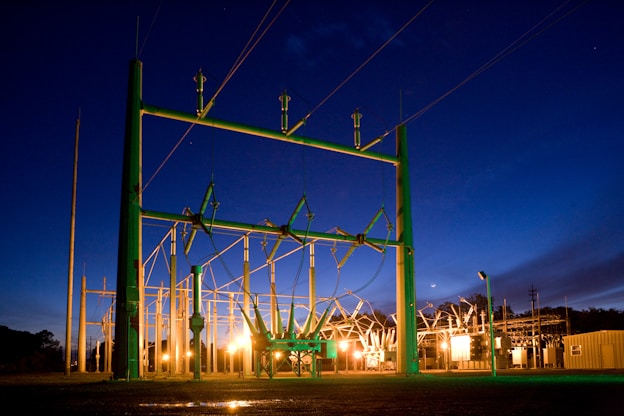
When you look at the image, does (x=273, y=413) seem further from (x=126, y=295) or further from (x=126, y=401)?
(x=126, y=295)

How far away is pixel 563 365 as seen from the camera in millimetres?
48250

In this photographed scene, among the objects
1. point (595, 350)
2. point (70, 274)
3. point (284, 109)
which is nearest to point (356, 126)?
point (284, 109)

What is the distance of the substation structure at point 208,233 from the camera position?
50.8 ft

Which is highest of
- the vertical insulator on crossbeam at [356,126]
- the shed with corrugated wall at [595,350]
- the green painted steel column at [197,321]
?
the vertical insulator on crossbeam at [356,126]

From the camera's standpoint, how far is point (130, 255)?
1565 centimetres

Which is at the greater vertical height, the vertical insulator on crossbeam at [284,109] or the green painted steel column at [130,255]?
the vertical insulator on crossbeam at [284,109]

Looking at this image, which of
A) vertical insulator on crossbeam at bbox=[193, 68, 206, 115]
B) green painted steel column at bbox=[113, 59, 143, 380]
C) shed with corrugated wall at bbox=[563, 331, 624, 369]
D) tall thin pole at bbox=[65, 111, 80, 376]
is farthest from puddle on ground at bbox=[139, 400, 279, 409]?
shed with corrugated wall at bbox=[563, 331, 624, 369]

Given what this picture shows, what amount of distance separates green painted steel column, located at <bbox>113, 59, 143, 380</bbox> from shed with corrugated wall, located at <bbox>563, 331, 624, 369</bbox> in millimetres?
34982

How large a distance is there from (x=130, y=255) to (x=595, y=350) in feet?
119

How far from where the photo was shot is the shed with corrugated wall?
41375mm

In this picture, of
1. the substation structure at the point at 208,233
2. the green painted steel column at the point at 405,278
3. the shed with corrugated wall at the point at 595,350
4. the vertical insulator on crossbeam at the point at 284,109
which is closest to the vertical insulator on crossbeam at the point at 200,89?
the substation structure at the point at 208,233

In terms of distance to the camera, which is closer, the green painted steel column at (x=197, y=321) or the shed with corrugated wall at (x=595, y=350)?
the green painted steel column at (x=197, y=321)

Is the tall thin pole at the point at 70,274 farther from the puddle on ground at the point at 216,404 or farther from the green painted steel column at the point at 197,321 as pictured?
the puddle on ground at the point at 216,404

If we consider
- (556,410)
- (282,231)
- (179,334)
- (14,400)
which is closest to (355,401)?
(556,410)
